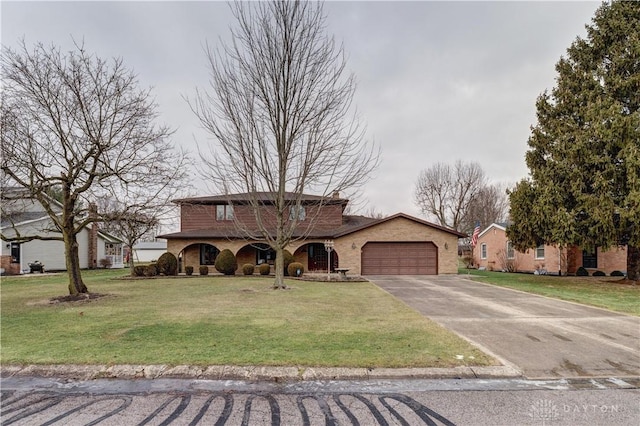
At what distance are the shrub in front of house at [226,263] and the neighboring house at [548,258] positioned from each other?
54.6 ft

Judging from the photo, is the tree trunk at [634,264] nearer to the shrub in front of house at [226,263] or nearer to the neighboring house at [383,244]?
the neighboring house at [383,244]

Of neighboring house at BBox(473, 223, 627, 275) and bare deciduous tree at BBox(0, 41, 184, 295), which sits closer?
bare deciduous tree at BBox(0, 41, 184, 295)

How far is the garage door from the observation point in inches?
923

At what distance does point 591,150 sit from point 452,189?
27.4 meters

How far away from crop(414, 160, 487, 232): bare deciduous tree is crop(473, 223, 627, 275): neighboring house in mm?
10931

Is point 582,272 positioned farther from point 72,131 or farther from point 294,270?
point 72,131

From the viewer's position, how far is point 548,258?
81.7 feet

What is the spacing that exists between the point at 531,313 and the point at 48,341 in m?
10.7

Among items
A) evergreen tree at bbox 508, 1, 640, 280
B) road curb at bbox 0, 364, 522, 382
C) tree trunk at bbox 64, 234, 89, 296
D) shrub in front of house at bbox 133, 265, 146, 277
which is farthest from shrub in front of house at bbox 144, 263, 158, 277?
evergreen tree at bbox 508, 1, 640, 280

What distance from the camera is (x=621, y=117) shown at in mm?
15320

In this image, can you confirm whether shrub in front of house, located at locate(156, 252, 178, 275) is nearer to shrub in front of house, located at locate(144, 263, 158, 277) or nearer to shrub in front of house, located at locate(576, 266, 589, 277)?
shrub in front of house, located at locate(144, 263, 158, 277)

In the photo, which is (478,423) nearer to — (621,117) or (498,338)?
(498,338)

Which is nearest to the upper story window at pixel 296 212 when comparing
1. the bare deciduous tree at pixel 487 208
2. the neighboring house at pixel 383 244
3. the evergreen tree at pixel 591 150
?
the neighboring house at pixel 383 244

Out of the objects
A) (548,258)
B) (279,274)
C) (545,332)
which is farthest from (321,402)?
(548,258)
